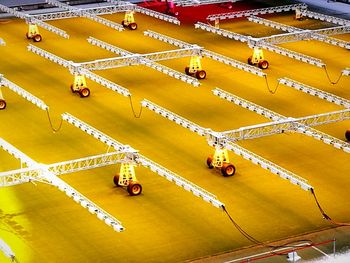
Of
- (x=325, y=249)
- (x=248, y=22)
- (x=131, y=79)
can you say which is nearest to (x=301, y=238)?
(x=325, y=249)

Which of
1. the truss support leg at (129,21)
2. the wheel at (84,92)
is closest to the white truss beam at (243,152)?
the wheel at (84,92)

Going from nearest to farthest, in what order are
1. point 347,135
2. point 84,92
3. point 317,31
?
point 347,135 → point 84,92 → point 317,31

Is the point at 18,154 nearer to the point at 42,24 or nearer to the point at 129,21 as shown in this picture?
the point at 42,24

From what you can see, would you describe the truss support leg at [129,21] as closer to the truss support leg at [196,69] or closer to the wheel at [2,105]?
the truss support leg at [196,69]

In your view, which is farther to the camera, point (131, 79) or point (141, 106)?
point (131, 79)

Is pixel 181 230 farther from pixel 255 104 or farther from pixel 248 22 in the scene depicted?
pixel 248 22

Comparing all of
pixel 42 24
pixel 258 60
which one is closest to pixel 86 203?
pixel 258 60
